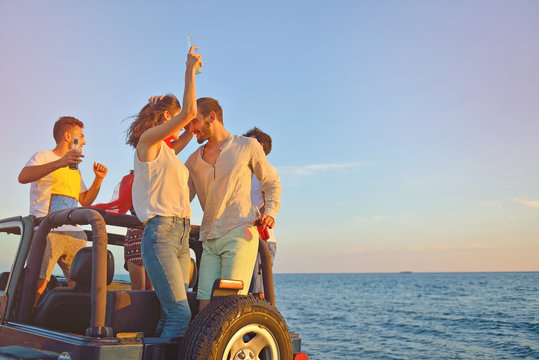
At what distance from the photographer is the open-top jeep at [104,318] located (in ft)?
8.42

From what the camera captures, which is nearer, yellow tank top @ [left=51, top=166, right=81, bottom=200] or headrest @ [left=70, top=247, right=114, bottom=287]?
headrest @ [left=70, top=247, right=114, bottom=287]

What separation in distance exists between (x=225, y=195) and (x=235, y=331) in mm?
979

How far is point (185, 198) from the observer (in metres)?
3.11

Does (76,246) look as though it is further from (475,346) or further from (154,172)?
(475,346)

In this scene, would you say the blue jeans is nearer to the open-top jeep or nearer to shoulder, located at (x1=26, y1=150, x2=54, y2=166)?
the open-top jeep

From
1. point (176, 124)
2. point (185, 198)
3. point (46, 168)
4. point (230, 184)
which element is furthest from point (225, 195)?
point (46, 168)

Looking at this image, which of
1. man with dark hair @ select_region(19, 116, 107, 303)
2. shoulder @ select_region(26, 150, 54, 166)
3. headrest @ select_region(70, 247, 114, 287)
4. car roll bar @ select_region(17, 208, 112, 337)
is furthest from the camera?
shoulder @ select_region(26, 150, 54, 166)

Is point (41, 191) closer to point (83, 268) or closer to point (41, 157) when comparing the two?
point (41, 157)

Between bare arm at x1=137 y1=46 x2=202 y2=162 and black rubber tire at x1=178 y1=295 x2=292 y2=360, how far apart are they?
3.17ft

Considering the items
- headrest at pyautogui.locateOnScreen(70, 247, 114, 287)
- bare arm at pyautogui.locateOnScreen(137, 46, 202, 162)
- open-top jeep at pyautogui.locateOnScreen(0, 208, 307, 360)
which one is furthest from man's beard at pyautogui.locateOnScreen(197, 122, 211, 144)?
headrest at pyautogui.locateOnScreen(70, 247, 114, 287)

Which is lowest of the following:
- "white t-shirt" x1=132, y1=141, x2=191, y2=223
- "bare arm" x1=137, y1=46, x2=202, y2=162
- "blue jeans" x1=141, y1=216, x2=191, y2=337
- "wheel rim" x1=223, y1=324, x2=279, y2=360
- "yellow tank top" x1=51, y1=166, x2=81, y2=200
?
"wheel rim" x1=223, y1=324, x2=279, y2=360

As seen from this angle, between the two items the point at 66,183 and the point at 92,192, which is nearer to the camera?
the point at 66,183

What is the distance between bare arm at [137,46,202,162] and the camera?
9.57 feet

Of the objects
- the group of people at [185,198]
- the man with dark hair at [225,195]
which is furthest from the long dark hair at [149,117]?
the man with dark hair at [225,195]
